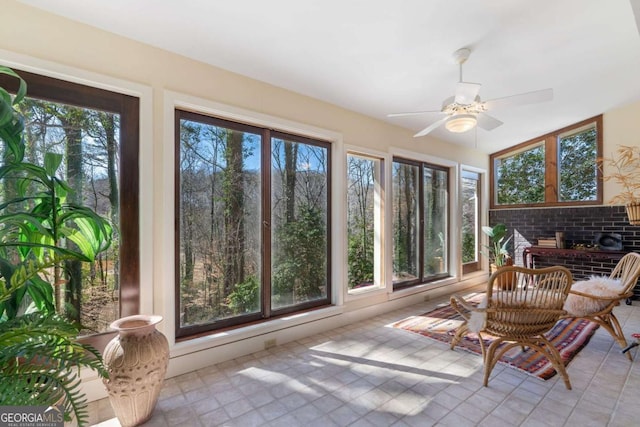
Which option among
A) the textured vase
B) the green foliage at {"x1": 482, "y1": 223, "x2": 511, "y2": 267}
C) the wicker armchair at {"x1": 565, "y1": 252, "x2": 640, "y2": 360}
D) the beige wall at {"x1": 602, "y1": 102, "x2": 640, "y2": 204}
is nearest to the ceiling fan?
the wicker armchair at {"x1": 565, "y1": 252, "x2": 640, "y2": 360}

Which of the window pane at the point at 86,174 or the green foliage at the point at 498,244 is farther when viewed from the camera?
the green foliage at the point at 498,244

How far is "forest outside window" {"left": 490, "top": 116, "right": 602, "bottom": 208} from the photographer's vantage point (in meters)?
4.92

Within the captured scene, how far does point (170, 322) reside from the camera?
7.96ft

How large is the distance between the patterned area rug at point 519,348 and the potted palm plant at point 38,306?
3.02 meters

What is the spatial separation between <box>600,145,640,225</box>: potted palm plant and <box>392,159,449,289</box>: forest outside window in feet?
7.96

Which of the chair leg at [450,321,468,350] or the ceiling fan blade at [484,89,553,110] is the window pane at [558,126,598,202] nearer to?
the ceiling fan blade at [484,89,553,110]

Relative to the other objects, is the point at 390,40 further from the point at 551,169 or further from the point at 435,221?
the point at 551,169

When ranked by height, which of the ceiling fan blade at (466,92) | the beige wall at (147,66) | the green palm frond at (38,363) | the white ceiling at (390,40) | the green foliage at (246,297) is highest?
the white ceiling at (390,40)

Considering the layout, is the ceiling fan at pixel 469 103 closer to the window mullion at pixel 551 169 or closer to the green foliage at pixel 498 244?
the green foliage at pixel 498 244

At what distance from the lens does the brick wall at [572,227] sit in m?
4.61

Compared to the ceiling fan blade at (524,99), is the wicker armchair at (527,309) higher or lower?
lower

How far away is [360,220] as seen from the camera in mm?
4035

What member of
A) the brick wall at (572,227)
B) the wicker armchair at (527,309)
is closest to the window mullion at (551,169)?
the brick wall at (572,227)

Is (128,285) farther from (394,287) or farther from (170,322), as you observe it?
(394,287)
